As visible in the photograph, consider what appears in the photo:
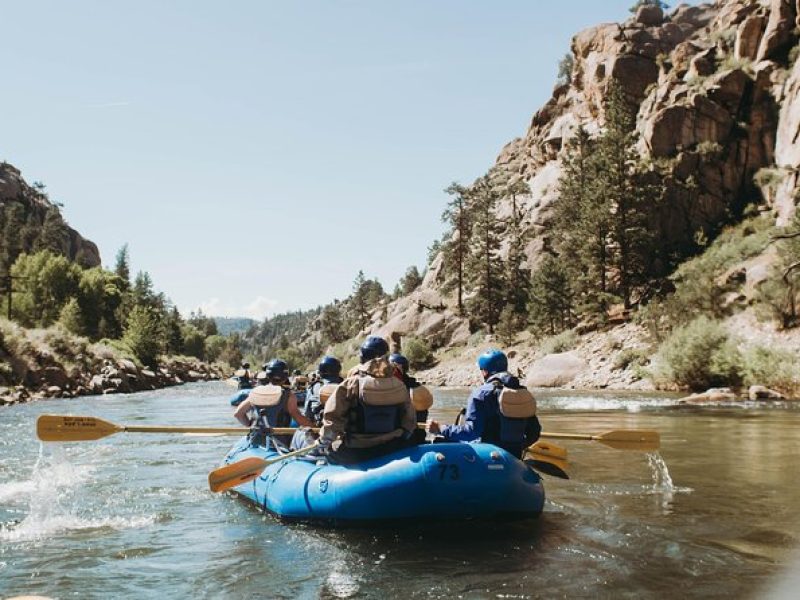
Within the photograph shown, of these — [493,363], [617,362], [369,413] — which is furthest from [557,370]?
[369,413]

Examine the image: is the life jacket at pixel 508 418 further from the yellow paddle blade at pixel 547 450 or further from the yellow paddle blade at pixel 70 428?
the yellow paddle blade at pixel 70 428

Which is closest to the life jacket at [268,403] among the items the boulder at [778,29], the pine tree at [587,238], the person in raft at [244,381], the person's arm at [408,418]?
the person's arm at [408,418]

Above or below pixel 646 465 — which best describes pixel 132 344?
above

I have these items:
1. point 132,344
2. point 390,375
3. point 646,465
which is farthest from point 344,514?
point 132,344

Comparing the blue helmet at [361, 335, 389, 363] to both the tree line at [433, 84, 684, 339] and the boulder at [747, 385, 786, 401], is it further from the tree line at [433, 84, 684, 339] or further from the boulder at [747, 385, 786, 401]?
the tree line at [433, 84, 684, 339]

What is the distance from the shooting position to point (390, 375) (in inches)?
281

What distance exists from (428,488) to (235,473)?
244 cm

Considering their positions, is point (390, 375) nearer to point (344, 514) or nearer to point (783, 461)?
point (344, 514)

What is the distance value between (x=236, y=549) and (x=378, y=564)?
1509mm

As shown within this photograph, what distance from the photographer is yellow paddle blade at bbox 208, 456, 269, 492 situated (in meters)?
7.82

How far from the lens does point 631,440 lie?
8719 millimetres

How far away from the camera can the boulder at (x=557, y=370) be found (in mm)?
34125

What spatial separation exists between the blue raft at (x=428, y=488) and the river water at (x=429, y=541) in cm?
24

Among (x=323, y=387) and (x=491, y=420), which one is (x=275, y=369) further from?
(x=491, y=420)
